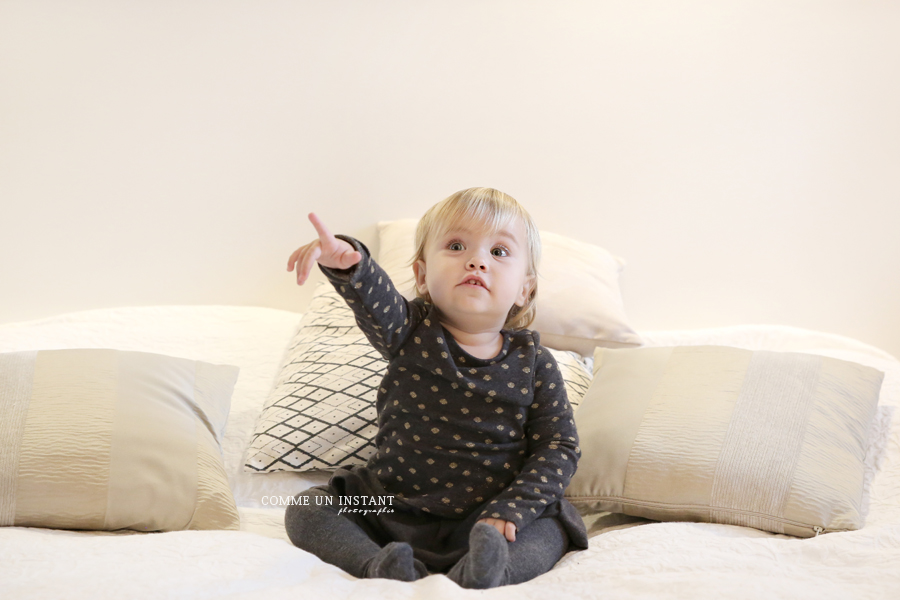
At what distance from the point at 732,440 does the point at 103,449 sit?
35.3 inches

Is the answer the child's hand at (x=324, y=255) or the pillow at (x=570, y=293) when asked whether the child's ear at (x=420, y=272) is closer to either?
the child's hand at (x=324, y=255)

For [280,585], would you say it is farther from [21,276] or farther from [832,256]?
[832,256]

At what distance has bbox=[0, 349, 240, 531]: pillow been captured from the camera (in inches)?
36.1

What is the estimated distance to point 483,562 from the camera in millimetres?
788

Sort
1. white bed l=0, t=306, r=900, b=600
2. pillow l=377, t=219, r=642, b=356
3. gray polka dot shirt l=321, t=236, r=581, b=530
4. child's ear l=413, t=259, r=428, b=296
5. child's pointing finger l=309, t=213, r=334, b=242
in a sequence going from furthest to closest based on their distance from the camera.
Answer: pillow l=377, t=219, r=642, b=356, child's ear l=413, t=259, r=428, b=296, gray polka dot shirt l=321, t=236, r=581, b=530, child's pointing finger l=309, t=213, r=334, b=242, white bed l=0, t=306, r=900, b=600

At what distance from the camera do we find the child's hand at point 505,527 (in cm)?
89

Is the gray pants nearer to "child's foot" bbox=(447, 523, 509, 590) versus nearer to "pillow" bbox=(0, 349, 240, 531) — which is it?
"child's foot" bbox=(447, 523, 509, 590)

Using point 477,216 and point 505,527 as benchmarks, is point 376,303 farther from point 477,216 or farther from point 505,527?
point 505,527

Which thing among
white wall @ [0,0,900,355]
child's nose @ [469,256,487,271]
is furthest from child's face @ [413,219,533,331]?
white wall @ [0,0,900,355]

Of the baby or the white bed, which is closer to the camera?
the white bed

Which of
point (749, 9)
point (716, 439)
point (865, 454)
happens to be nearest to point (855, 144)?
point (749, 9)

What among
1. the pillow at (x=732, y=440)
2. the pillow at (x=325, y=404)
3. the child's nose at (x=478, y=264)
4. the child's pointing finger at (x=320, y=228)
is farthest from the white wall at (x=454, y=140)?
the child's pointing finger at (x=320, y=228)

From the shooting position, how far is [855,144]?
1.79 m

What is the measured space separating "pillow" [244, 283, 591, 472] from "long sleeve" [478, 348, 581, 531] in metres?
0.22
